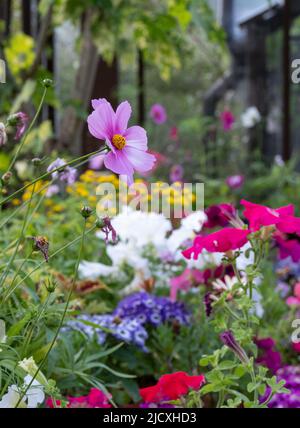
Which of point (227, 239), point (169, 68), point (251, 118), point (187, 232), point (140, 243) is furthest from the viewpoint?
point (251, 118)

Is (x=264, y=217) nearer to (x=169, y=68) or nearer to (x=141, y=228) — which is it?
(x=141, y=228)

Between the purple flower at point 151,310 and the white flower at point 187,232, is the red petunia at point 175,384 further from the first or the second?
the white flower at point 187,232

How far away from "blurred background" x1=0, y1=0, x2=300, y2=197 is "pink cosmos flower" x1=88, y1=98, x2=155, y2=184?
67 centimetres

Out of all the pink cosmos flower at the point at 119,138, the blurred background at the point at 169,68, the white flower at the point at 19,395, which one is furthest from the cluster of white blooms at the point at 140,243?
the pink cosmos flower at the point at 119,138

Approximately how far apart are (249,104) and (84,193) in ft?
12.0

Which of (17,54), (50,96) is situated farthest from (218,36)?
(17,54)

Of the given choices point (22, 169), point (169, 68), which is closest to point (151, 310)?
point (22, 169)

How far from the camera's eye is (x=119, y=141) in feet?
2.93

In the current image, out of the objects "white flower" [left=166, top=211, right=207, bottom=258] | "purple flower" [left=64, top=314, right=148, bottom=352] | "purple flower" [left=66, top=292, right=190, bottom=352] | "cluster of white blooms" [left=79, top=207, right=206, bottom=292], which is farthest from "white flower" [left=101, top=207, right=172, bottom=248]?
"purple flower" [left=64, top=314, right=148, bottom=352]

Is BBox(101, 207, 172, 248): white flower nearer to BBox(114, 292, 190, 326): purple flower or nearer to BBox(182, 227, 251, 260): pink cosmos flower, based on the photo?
BBox(114, 292, 190, 326): purple flower

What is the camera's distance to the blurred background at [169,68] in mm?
3822

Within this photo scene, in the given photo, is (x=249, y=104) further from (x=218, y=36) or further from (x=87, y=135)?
(x=218, y=36)

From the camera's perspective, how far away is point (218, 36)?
3.81 meters

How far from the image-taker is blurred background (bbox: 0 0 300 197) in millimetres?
3822
